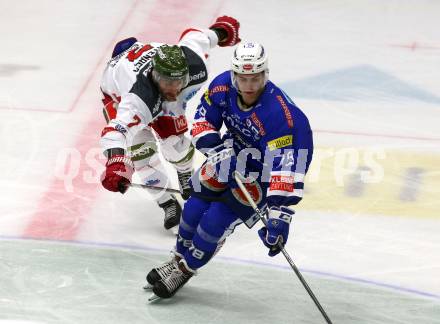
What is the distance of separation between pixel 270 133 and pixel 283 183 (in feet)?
0.77

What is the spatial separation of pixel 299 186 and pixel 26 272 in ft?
4.91

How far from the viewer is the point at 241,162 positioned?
4910 millimetres

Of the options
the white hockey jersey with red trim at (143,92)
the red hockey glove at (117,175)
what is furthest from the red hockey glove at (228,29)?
the red hockey glove at (117,175)

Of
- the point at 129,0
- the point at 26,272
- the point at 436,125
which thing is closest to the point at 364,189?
the point at 436,125

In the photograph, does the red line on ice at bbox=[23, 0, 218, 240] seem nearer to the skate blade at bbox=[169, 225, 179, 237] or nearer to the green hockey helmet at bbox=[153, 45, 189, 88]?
the skate blade at bbox=[169, 225, 179, 237]

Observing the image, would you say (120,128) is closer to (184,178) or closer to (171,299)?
(184,178)

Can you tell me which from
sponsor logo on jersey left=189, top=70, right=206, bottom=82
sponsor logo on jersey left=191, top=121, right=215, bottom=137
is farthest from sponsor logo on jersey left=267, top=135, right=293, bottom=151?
sponsor logo on jersey left=189, top=70, right=206, bottom=82

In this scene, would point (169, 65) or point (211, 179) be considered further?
point (169, 65)

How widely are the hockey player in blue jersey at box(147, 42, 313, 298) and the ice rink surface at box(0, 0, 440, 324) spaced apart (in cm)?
28

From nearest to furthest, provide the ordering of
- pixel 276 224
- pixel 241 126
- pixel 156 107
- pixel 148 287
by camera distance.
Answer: pixel 276 224, pixel 241 126, pixel 148 287, pixel 156 107

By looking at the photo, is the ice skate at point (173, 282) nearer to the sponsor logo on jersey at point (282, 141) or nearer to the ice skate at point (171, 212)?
the ice skate at point (171, 212)

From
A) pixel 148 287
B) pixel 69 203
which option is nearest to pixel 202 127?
pixel 148 287

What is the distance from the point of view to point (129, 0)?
8.62 m

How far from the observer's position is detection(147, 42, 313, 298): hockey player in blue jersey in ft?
15.2
